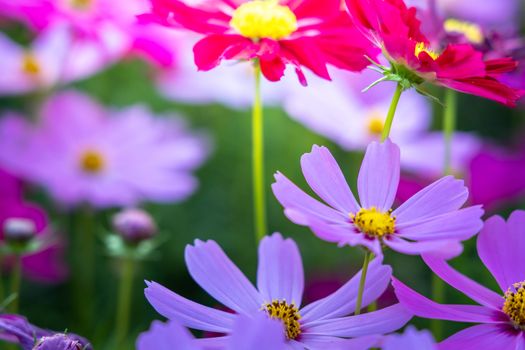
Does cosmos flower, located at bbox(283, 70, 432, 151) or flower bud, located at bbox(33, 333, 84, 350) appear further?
cosmos flower, located at bbox(283, 70, 432, 151)

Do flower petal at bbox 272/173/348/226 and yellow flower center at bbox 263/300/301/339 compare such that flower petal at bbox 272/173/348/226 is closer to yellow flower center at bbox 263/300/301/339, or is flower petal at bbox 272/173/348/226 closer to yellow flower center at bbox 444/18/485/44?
yellow flower center at bbox 263/300/301/339

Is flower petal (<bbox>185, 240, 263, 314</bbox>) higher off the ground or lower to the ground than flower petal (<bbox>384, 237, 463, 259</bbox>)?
lower

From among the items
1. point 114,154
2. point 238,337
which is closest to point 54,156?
point 114,154

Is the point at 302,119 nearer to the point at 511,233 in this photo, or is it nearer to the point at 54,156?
the point at 54,156

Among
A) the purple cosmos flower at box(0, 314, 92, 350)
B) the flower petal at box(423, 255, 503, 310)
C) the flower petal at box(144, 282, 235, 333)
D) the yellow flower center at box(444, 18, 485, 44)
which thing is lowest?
the purple cosmos flower at box(0, 314, 92, 350)

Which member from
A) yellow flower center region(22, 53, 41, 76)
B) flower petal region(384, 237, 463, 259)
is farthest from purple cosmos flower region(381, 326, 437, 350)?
yellow flower center region(22, 53, 41, 76)
